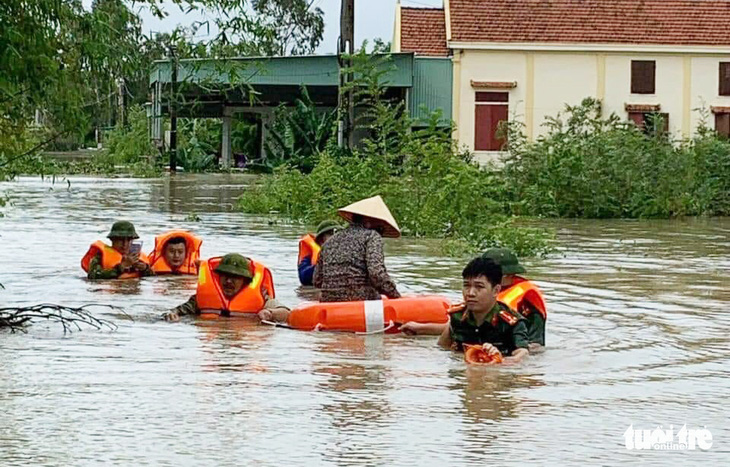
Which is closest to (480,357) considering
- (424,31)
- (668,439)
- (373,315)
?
(373,315)

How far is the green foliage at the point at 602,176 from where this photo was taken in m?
29.6

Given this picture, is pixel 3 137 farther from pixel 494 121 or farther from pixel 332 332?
pixel 494 121

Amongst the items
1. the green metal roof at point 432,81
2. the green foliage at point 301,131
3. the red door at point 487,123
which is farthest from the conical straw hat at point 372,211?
the green metal roof at point 432,81

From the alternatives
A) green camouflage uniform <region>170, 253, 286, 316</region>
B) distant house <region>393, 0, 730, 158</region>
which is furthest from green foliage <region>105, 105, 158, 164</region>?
green camouflage uniform <region>170, 253, 286, 316</region>

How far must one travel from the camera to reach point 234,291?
42.6 feet

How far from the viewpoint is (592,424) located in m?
8.21

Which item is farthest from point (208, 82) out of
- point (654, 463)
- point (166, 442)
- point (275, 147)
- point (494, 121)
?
point (275, 147)

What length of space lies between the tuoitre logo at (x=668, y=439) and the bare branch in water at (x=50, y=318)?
543 cm

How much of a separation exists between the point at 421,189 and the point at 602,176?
24.7 feet

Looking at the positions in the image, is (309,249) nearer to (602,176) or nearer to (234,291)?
(234,291)

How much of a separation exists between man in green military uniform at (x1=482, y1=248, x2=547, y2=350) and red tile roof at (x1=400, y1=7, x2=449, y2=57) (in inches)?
1638

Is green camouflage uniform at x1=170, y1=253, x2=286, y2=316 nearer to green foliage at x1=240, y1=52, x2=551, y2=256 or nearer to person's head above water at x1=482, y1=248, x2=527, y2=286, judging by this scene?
person's head above water at x1=482, y1=248, x2=527, y2=286

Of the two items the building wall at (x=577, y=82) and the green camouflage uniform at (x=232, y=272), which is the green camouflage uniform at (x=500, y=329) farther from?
the building wall at (x=577, y=82)

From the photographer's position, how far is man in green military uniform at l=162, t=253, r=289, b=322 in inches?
496
